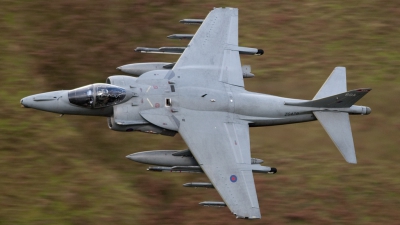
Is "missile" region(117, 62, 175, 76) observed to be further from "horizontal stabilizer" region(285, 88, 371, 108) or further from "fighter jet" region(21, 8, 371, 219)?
"horizontal stabilizer" region(285, 88, 371, 108)

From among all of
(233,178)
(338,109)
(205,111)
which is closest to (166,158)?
(205,111)

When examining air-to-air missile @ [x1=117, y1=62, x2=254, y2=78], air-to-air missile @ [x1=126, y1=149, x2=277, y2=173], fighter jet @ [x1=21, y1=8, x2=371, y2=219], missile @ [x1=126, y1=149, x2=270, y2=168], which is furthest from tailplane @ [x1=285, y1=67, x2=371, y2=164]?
air-to-air missile @ [x1=117, y1=62, x2=254, y2=78]

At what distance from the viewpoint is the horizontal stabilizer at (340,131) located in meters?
26.3

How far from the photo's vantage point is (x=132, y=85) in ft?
85.7

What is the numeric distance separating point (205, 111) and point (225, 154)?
68.7 inches

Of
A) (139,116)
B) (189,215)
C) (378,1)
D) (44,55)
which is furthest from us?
(378,1)

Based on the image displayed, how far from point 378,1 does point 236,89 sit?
12.1 meters

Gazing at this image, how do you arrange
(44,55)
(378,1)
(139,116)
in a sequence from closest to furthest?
(139,116)
(44,55)
(378,1)

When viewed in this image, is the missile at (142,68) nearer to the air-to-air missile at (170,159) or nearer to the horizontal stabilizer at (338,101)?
the air-to-air missile at (170,159)

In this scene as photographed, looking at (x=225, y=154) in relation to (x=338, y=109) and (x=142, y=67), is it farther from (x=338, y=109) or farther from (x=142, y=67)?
(x=142, y=67)

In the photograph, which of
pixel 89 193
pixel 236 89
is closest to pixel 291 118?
pixel 236 89

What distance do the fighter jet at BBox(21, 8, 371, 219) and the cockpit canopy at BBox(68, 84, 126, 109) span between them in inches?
1.4

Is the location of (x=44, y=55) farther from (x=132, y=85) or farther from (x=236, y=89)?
(x=236, y=89)

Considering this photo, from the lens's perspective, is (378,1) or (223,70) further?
(378,1)
